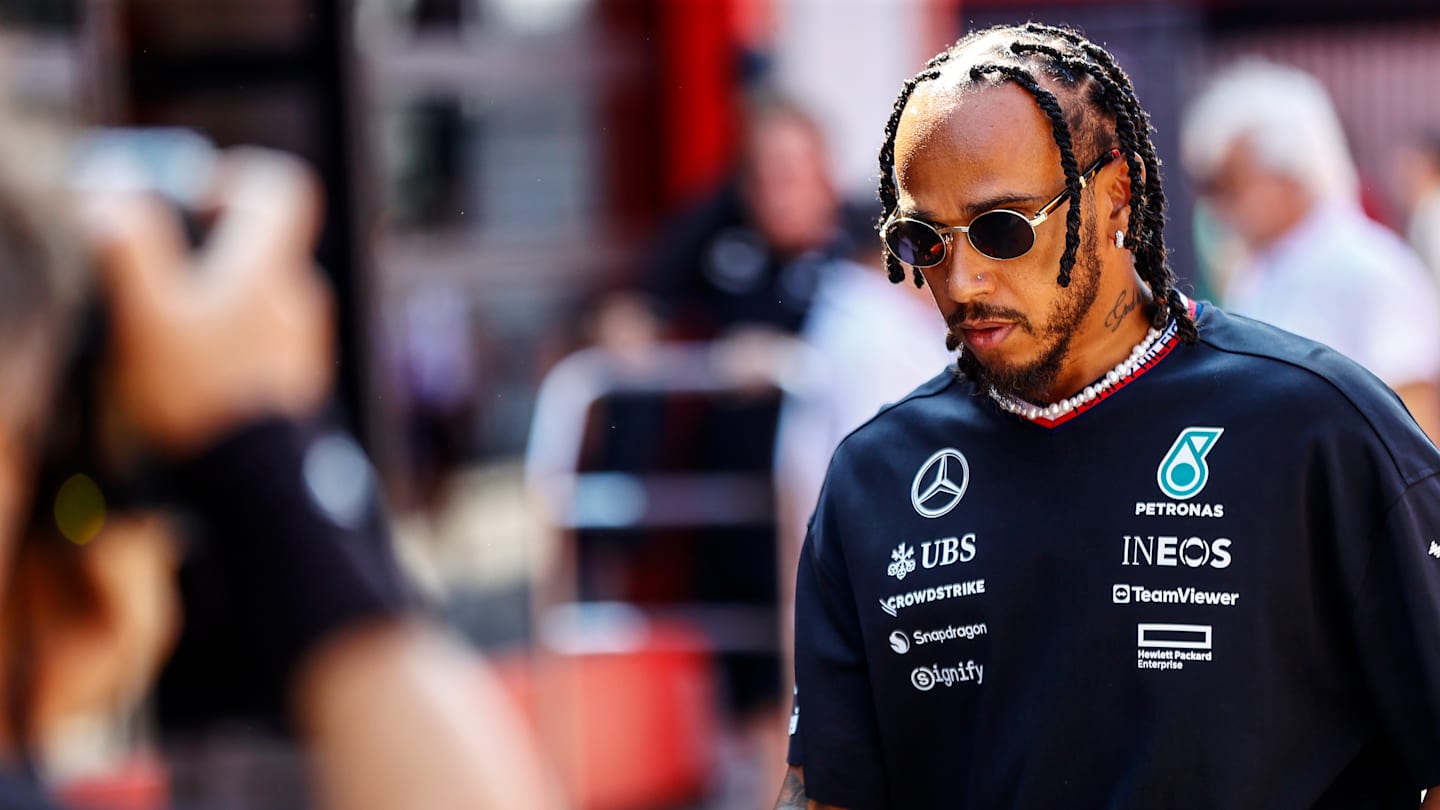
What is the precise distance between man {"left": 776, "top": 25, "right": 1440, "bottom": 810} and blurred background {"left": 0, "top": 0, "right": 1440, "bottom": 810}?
0.41 ft

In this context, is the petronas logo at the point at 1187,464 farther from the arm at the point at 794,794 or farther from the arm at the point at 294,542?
the arm at the point at 294,542

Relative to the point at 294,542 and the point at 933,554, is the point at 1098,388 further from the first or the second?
the point at 294,542

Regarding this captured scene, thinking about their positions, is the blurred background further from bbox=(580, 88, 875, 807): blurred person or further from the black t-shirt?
the black t-shirt

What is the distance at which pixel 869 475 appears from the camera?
1.44 m

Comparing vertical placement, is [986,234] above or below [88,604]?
above

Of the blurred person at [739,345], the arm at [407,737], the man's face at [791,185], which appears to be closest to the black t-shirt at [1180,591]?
the arm at [407,737]

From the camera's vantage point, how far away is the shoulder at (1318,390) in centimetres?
133

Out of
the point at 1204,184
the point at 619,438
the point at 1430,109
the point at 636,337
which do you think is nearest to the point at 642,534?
the point at 619,438

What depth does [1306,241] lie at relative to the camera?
10.3 ft

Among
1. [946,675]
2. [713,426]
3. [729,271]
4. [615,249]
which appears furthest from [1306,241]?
[615,249]

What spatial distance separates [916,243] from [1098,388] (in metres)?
0.18

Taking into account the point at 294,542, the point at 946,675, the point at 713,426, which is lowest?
the point at 713,426

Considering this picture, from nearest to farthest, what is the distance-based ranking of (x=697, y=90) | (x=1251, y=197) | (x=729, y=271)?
(x=1251, y=197)
(x=729, y=271)
(x=697, y=90)

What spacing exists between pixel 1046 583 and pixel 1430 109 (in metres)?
10.1
